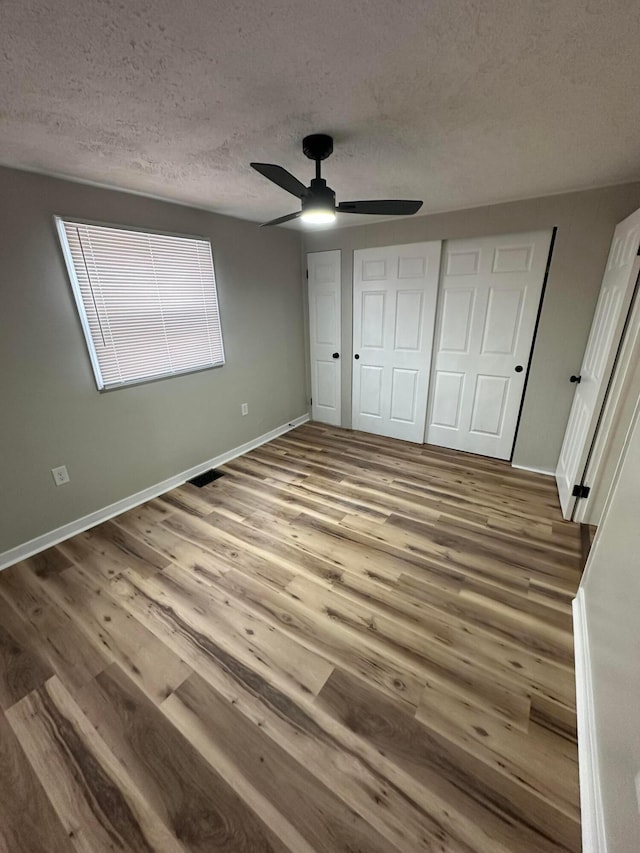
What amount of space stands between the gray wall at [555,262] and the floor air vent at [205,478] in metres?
2.74

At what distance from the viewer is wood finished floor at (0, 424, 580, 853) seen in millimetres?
1052

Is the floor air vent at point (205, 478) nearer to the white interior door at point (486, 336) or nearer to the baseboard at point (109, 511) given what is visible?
the baseboard at point (109, 511)

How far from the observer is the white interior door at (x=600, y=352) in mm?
1945

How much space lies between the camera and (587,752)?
1.14 metres

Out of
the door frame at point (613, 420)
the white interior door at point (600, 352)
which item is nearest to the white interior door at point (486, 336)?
the white interior door at point (600, 352)

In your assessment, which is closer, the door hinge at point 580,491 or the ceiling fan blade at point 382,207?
the ceiling fan blade at point 382,207

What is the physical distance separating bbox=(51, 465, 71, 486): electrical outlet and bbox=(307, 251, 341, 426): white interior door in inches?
109

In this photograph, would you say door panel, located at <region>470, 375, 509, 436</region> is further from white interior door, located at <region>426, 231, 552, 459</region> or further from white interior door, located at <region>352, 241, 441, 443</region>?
white interior door, located at <region>352, 241, 441, 443</region>

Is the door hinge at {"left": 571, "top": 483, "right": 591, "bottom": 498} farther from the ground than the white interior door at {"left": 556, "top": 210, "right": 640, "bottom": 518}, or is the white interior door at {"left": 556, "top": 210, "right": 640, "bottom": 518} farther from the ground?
the white interior door at {"left": 556, "top": 210, "right": 640, "bottom": 518}

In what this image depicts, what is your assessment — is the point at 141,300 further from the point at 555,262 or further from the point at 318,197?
the point at 555,262

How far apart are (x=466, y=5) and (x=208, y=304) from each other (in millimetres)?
2528

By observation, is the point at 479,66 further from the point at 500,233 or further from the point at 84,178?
the point at 84,178

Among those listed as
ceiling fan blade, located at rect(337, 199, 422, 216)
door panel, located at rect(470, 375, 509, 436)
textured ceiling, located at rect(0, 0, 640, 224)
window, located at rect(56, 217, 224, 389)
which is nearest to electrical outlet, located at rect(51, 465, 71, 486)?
window, located at rect(56, 217, 224, 389)

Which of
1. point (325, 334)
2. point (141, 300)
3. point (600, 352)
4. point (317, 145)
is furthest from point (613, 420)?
point (141, 300)
